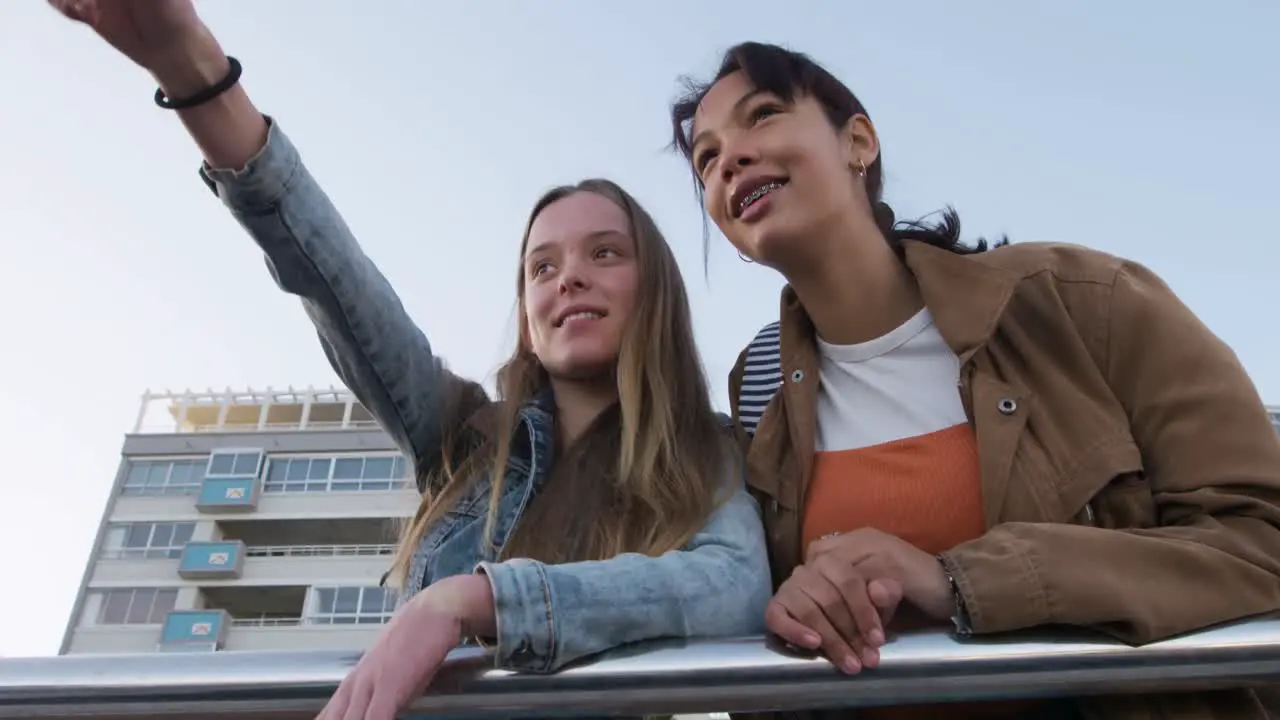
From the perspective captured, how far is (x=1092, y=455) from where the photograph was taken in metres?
1.26

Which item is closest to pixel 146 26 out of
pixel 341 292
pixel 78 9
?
pixel 78 9

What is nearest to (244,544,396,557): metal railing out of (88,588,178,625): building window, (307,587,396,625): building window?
(307,587,396,625): building window

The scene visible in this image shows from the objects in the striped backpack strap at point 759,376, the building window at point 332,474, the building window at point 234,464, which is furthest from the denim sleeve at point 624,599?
the building window at point 234,464

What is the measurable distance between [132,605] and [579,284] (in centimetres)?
2768

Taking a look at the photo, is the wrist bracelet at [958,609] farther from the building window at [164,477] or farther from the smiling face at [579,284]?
the building window at [164,477]

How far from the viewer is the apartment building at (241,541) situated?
2439 cm

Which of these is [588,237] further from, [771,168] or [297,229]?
[297,229]

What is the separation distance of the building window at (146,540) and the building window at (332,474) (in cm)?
259

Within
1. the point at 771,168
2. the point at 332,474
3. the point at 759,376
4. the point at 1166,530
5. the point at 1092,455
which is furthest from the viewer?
the point at 332,474

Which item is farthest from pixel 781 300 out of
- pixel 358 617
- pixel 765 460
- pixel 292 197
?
pixel 358 617

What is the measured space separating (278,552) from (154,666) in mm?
27879

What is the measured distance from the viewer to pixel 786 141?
1695mm

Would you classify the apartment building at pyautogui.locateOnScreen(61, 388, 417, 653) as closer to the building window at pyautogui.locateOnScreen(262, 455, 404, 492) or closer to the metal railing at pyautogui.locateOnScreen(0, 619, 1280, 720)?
the building window at pyautogui.locateOnScreen(262, 455, 404, 492)

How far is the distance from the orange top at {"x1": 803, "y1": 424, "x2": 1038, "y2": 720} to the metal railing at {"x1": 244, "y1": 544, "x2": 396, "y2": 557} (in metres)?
25.7
